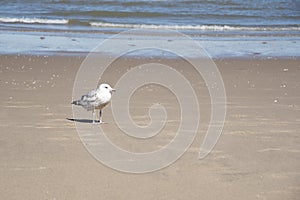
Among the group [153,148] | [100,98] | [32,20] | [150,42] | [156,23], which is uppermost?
[156,23]

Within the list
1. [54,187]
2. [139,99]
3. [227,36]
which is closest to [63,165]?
[54,187]

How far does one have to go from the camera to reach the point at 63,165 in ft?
18.3

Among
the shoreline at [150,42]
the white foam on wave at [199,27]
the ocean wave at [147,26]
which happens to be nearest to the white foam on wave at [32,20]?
the ocean wave at [147,26]

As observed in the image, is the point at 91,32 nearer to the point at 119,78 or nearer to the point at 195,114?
the point at 119,78

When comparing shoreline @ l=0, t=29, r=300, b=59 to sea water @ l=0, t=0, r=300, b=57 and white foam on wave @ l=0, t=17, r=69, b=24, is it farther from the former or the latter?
white foam on wave @ l=0, t=17, r=69, b=24

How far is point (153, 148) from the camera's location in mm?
6172

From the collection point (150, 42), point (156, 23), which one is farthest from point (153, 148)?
point (156, 23)

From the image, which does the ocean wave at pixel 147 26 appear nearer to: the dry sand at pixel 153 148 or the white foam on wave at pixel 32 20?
the white foam on wave at pixel 32 20

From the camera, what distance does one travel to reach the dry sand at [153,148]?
505cm

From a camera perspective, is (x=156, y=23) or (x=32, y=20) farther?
(x=156, y=23)

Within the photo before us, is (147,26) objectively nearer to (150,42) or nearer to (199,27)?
(199,27)

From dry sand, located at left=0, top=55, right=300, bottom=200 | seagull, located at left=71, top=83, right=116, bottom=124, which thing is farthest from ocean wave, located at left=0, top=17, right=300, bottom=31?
seagull, located at left=71, top=83, right=116, bottom=124

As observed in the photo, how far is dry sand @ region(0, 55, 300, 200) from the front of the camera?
505 cm

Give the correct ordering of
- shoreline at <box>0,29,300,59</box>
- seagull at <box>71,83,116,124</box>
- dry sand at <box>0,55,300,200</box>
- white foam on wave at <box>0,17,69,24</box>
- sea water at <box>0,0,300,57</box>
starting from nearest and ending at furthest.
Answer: dry sand at <box>0,55,300,200</box> < seagull at <box>71,83,116,124</box> < shoreline at <box>0,29,300,59</box> < sea water at <box>0,0,300,57</box> < white foam on wave at <box>0,17,69,24</box>
